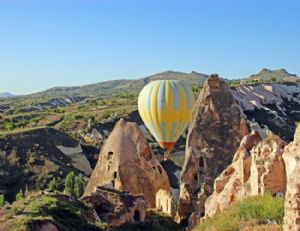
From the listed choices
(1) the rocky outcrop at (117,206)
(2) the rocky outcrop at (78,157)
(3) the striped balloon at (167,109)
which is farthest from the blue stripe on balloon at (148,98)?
(2) the rocky outcrop at (78,157)

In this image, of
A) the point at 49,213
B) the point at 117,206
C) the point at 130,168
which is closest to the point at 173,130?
the point at 130,168

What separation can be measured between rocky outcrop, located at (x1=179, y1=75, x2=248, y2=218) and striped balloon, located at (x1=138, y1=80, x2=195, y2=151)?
12.0 ft

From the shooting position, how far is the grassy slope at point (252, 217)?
1139cm

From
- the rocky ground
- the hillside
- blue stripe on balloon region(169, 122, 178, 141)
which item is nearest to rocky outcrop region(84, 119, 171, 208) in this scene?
the rocky ground

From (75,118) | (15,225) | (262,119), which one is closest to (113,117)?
(75,118)

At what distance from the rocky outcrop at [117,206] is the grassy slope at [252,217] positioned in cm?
986

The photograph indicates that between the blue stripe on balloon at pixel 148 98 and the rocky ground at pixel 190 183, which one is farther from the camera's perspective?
the blue stripe on balloon at pixel 148 98

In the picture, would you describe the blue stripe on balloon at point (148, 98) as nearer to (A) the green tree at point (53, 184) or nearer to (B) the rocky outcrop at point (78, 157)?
(A) the green tree at point (53, 184)

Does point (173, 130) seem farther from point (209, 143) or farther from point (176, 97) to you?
point (209, 143)

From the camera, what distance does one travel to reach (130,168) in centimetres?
2672

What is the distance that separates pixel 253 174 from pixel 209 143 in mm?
9190

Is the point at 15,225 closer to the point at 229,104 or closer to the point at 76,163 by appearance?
the point at 229,104

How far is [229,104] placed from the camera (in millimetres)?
25641

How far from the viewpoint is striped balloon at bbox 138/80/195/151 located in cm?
2936
